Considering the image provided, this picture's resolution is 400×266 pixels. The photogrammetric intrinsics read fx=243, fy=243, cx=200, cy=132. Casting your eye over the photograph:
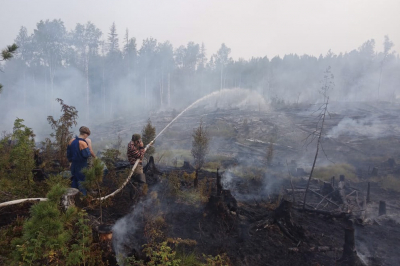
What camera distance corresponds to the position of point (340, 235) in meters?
7.80

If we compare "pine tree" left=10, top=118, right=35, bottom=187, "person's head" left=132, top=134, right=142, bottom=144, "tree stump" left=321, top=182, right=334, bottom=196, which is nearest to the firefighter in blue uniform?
"pine tree" left=10, top=118, right=35, bottom=187

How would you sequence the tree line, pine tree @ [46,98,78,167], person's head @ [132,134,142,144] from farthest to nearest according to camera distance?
the tree line → pine tree @ [46,98,78,167] → person's head @ [132,134,142,144]

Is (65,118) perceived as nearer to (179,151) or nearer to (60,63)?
(179,151)

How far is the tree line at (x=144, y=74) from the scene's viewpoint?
46.3 metres

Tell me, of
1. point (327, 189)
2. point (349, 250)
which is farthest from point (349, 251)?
point (327, 189)

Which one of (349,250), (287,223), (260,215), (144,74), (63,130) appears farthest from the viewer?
(144,74)

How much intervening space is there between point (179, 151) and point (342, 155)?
14.1m

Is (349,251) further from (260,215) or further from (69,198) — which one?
(69,198)

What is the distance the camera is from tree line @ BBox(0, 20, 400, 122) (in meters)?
46.3

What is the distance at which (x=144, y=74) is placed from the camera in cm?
5388

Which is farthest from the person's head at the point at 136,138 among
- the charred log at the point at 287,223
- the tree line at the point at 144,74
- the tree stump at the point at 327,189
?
the tree line at the point at 144,74

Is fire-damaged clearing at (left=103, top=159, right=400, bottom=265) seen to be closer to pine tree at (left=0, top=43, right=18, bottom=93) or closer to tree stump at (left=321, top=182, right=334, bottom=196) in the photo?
tree stump at (left=321, top=182, right=334, bottom=196)

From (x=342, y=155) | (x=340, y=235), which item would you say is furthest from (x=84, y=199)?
(x=342, y=155)

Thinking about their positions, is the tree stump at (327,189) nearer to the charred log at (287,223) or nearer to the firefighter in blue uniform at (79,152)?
the charred log at (287,223)
